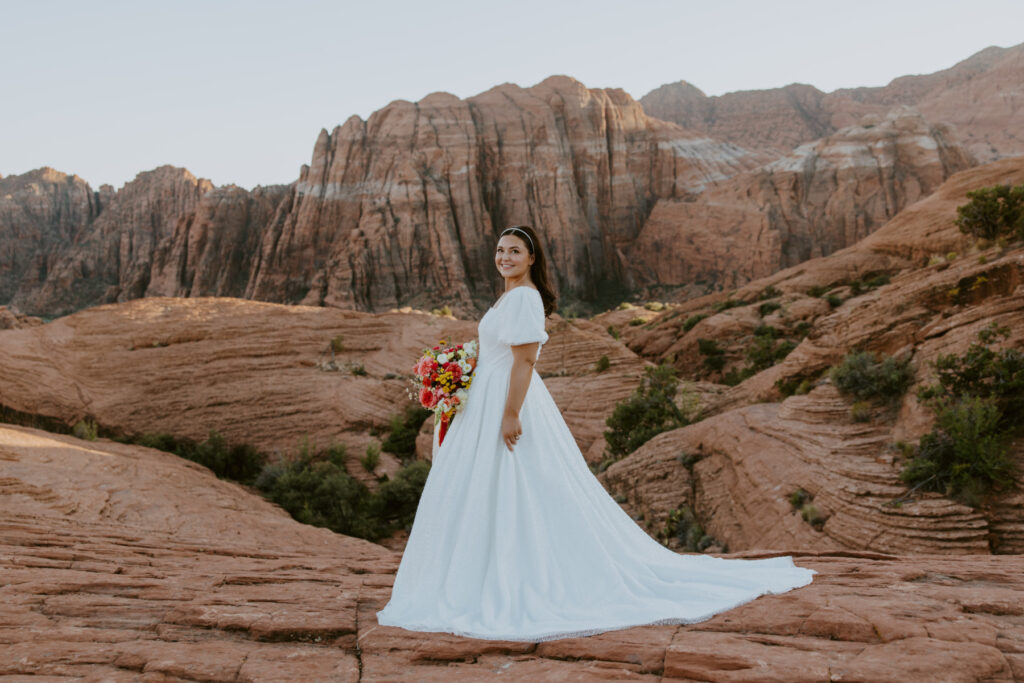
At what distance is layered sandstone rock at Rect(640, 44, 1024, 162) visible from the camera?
72875mm

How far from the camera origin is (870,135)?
2211 inches

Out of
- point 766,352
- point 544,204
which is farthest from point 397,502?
point 544,204

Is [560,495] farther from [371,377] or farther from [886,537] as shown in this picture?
[371,377]

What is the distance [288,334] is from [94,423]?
677cm

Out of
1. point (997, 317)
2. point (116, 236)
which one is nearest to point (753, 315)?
point (997, 317)

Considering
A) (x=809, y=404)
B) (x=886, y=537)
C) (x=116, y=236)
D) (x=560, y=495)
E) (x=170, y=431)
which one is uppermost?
(x=116, y=236)

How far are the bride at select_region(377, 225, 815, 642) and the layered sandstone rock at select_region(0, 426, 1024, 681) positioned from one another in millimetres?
216

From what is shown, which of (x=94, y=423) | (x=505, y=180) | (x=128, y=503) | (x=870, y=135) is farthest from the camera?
(x=505, y=180)

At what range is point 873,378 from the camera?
10562 millimetres

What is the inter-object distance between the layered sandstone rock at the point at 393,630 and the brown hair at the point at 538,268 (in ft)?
7.14

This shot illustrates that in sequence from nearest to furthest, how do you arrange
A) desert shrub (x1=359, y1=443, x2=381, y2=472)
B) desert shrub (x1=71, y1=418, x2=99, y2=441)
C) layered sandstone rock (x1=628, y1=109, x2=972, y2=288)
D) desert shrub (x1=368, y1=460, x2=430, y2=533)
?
desert shrub (x1=368, y1=460, x2=430, y2=533) → desert shrub (x1=71, y1=418, x2=99, y2=441) → desert shrub (x1=359, y1=443, x2=381, y2=472) → layered sandstone rock (x1=628, y1=109, x2=972, y2=288)

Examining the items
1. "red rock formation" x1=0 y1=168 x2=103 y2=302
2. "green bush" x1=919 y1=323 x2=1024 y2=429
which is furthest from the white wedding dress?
"red rock formation" x1=0 y1=168 x2=103 y2=302

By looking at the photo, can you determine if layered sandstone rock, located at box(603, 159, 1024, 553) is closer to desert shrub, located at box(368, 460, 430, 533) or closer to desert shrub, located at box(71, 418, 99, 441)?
desert shrub, located at box(368, 460, 430, 533)

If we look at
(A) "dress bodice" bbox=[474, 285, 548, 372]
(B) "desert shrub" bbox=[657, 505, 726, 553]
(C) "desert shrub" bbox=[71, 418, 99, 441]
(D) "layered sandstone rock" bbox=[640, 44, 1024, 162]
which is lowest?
(B) "desert shrub" bbox=[657, 505, 726, 553]
